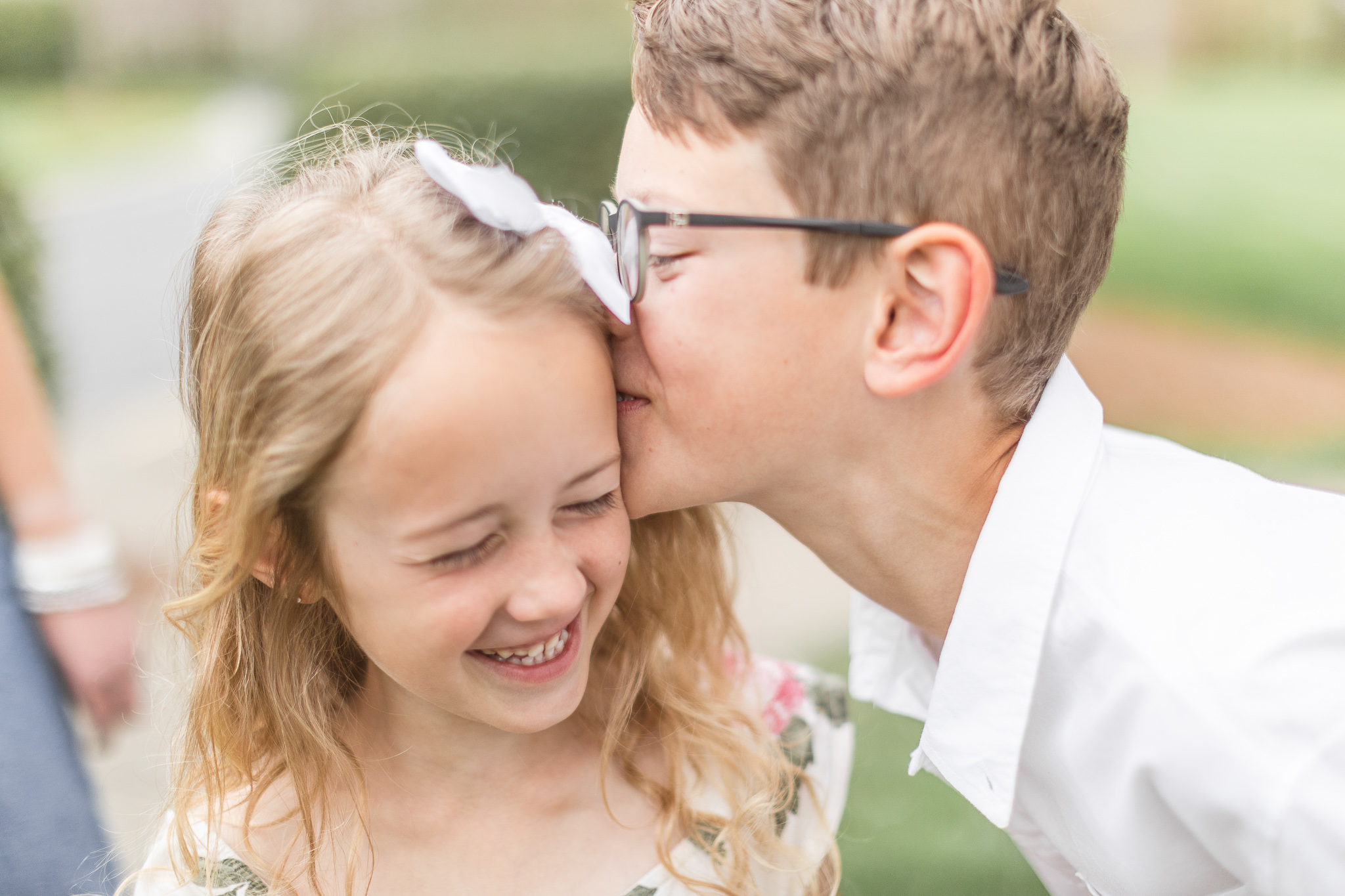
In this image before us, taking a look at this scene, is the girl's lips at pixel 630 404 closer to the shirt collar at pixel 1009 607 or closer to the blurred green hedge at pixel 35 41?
the shirt collar at pixel 1009 607

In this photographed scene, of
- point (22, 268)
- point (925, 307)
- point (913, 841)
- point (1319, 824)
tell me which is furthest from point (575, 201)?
point (1319, 824)

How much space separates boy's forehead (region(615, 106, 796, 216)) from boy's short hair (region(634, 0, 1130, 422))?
0.02 m

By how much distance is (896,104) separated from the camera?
217 centimetres

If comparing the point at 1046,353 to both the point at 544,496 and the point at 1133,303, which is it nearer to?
the point at 544,496

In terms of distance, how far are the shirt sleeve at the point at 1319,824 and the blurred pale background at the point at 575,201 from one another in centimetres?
182

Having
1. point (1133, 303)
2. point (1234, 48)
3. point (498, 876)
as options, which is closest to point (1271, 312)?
point (1133, 303)

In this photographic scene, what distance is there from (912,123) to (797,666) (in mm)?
1270

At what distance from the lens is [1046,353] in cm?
240

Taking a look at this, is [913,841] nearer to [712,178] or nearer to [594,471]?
[594,471]

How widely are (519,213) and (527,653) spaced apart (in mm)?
756

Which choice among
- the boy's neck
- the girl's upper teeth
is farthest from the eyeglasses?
the girl's upper teeth

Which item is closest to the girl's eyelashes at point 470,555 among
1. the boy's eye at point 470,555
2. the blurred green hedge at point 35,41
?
the boy's eye at point 470,555

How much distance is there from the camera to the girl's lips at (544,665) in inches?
81.3

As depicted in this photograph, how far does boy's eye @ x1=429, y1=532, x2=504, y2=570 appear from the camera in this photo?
1942 mm
